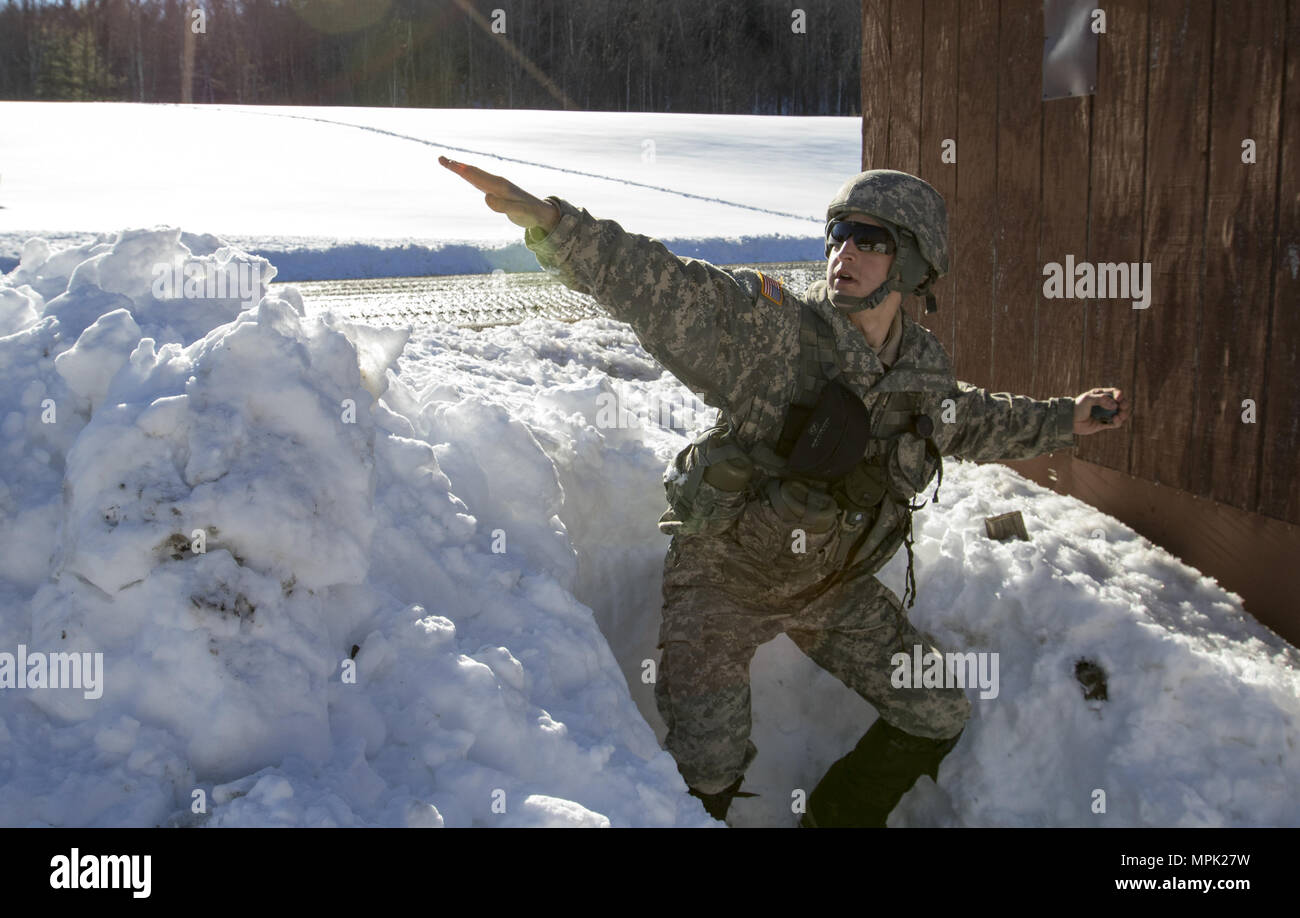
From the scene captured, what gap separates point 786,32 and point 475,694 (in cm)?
4211

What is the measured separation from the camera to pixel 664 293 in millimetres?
2486

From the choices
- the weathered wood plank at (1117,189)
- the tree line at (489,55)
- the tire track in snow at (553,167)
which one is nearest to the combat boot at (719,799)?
the weathered wood plank at (1117,189)

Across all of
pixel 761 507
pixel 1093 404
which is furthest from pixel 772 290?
pixel 1093 404

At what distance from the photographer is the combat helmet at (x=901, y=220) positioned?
285cm

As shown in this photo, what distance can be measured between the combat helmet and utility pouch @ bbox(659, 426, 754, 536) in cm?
53

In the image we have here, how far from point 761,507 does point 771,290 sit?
0.60 m

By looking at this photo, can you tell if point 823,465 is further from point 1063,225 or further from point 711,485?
point 1063,225

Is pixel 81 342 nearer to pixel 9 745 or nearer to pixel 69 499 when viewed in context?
pixel 69 499

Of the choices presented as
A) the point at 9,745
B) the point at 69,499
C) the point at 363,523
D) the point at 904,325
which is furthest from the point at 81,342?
the point at 904,325

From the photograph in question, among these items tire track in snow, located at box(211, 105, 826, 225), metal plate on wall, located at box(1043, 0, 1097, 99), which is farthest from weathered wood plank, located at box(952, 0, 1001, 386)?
tire track in snow, located at box(211, 105, 826, 225)

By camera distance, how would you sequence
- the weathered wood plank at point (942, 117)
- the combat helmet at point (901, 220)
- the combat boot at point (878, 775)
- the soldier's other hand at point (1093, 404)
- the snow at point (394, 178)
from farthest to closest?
1. the snow at point (394, 178)
2. the weathered wood plank at point (942, 117)
3. the soldier's other hand at point (1093, 404)
4. the combat boot at point (878, 775)
5. the combat helmet at point (901, 220)

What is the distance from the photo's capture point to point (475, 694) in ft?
7.07

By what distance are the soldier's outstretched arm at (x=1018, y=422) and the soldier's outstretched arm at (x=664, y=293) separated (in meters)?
0.68

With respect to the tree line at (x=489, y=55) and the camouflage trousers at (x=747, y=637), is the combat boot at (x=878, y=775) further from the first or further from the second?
the tree line at (x=489, y=55)
